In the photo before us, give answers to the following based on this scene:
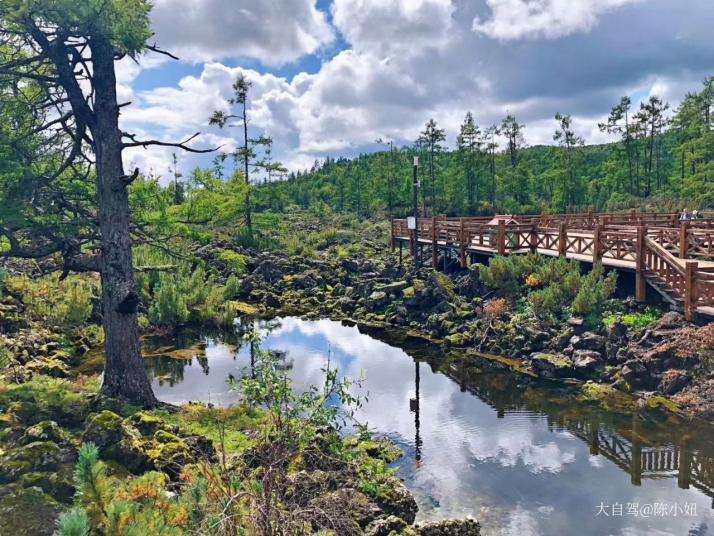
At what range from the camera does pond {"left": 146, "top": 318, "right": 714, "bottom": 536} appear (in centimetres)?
797

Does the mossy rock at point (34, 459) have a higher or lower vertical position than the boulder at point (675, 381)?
higher

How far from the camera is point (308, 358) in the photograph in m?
16.9

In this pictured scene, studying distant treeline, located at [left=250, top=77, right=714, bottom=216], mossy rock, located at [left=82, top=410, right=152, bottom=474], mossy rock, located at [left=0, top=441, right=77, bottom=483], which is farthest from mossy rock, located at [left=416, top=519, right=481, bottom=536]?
distant treeline, located at [left=250, top=77, right=714, bottom=216]

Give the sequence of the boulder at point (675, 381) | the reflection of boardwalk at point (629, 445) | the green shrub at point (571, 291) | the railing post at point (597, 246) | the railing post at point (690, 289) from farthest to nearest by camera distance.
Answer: the railing post at point (597, 246) < the green shrub at point (571, 291) < the railing post at point (690, 289) < the boulder at point (675, 381) < the reflection of boardwalk at point (629, 445)

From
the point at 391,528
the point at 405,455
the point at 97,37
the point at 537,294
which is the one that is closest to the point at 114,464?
the point at 391,528

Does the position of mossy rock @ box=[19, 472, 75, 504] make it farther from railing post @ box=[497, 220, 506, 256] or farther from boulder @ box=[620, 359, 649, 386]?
railing post @ box=[497, 220, 506, 256]

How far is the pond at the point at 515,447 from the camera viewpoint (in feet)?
26.2

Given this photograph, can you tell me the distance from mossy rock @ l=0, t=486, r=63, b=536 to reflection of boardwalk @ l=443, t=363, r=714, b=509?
8761 mm

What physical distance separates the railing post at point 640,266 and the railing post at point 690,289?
2.22 m

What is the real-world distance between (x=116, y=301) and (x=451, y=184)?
46.8 metres

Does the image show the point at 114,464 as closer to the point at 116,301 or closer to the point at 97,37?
the point at 116,301

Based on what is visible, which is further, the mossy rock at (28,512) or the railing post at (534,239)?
the railing post at (534,239)

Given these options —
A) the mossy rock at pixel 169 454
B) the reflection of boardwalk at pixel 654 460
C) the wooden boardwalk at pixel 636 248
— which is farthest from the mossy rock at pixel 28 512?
the wooden boardwalk at pixel 636 248

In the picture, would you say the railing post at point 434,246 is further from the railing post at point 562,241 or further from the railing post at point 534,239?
the railing post at point 562,241
